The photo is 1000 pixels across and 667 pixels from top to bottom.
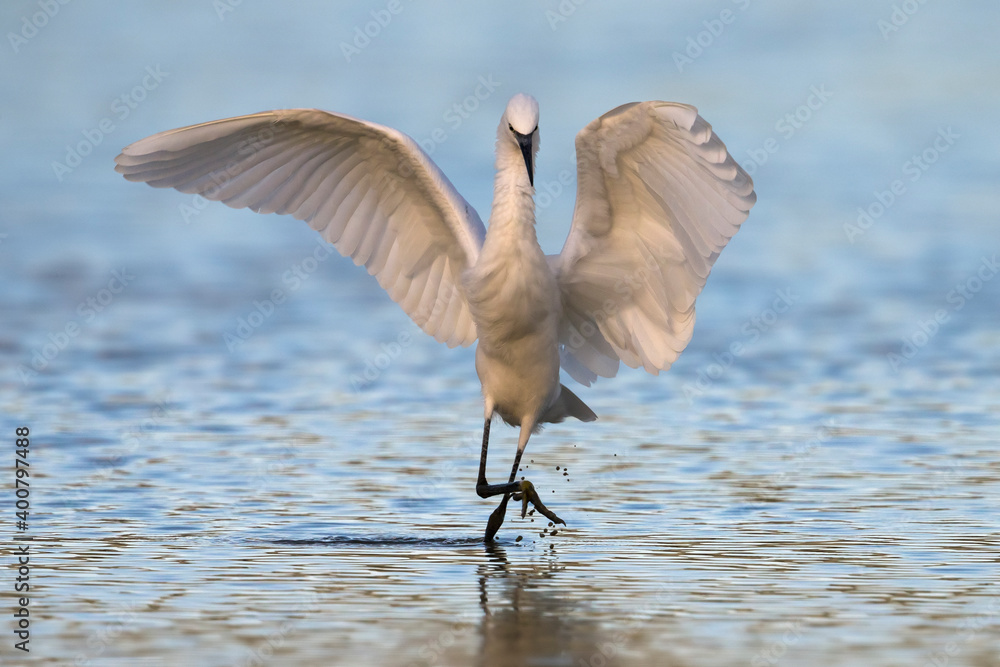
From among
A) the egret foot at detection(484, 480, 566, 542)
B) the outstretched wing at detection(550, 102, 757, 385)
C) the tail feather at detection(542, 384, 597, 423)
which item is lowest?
the egret foot at detection(484, 480, 566, 542)

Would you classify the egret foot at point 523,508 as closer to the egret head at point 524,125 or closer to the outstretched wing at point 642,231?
the outstretched wing at point 642,231

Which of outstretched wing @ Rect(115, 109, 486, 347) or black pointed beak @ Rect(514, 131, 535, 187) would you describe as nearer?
black pointed beak @ Rect(514, 131, 535, 187)

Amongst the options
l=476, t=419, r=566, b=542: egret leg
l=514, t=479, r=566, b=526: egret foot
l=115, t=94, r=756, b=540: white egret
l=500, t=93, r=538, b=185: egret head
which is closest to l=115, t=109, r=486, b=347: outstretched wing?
l=115, t=94, r=756, b=540: white egret

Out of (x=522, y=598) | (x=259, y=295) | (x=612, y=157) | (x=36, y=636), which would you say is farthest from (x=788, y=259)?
(x=36, y=636)

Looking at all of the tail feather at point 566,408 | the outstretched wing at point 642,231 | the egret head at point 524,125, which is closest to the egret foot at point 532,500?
the tail feather at point 566,408

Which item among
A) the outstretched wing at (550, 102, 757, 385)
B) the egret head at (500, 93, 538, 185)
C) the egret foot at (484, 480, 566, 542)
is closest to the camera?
the outstretched wing at (550, 102, 757, 385)

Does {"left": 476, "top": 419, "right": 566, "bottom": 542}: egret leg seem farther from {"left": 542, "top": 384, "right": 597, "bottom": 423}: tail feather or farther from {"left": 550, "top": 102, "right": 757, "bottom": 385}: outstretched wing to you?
{"left": 550, "top": 102, "right": 757, "bottom": 385}: outstretched wing

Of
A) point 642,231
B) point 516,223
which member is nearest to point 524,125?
point 516,223

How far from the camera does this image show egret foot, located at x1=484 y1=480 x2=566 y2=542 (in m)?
9.60

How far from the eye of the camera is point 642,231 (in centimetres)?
987

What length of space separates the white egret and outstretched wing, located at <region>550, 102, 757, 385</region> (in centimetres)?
1

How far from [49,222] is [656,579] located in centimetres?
1840

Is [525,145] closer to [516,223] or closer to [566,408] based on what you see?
[516,223]

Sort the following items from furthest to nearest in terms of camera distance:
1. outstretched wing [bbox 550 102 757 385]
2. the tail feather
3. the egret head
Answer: the tail feather
the egret head
outstretched wing [bbox 550 102 757 385]
